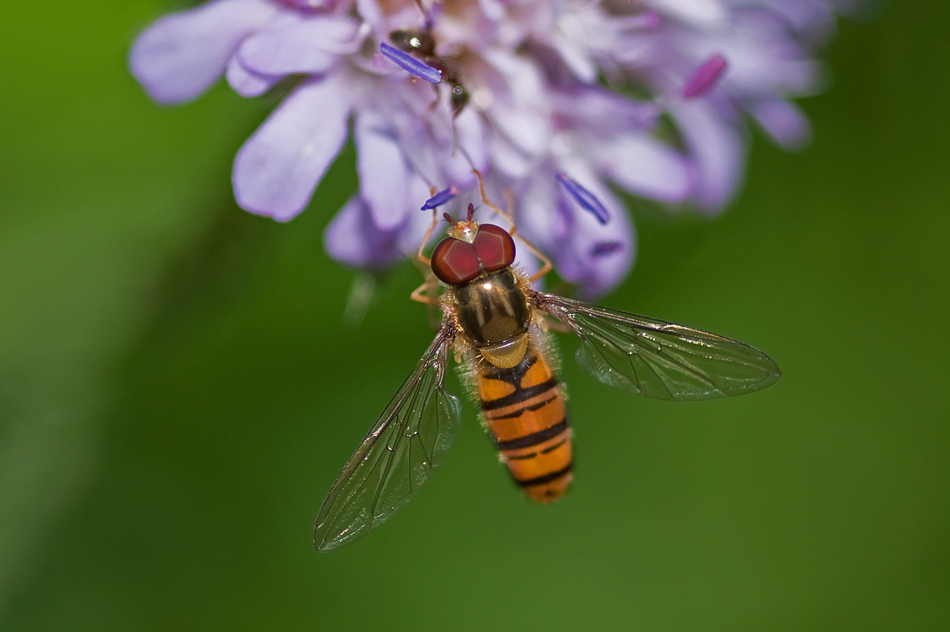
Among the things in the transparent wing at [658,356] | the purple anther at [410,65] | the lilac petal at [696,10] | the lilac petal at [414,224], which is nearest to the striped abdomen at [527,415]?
the transparent wing at [658,356]

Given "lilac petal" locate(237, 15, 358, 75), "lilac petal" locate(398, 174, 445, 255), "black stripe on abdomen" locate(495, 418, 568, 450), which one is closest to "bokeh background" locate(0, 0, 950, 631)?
"lilac petal" locate(398, 174, 445, 255)

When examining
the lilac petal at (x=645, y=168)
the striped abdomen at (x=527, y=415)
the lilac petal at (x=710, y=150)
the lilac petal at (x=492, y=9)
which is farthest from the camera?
the lilac petal at (x=710, y=150)

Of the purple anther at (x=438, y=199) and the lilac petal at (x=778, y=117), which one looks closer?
the purple anther at (x=438, y=199)

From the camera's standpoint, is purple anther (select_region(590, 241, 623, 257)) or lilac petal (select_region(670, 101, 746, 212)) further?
lilac petal (select_region(670, 101, 746, 212))

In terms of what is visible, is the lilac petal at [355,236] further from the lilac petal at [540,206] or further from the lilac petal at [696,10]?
the lilac petal at [696,10]

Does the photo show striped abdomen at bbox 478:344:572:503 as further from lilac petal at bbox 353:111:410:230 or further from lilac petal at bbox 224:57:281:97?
lilac petal at bbox 224:57:281:97

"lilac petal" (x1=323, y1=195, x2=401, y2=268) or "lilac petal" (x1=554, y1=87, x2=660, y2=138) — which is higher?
"lilac petal" (x1=554, y1=87, x2=660, y2=138)
